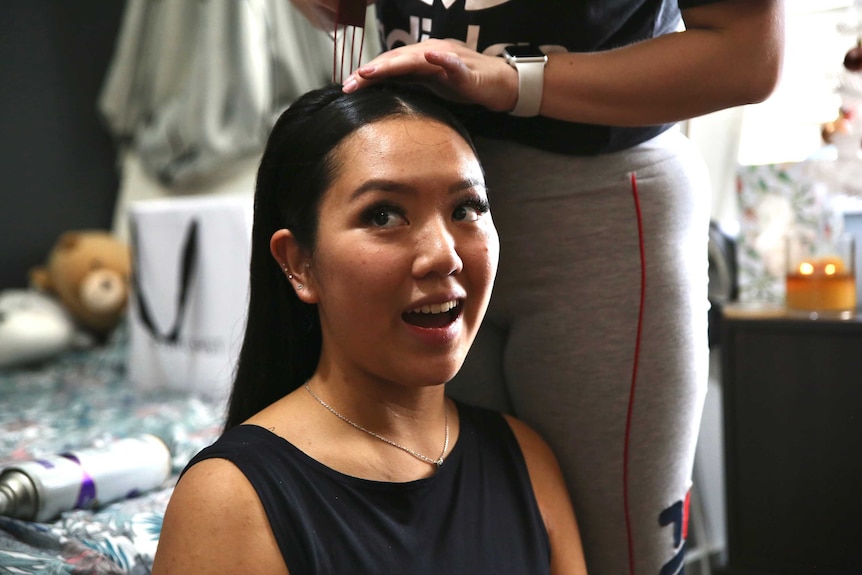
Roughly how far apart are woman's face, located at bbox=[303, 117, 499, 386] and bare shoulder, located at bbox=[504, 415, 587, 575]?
0.66 ft

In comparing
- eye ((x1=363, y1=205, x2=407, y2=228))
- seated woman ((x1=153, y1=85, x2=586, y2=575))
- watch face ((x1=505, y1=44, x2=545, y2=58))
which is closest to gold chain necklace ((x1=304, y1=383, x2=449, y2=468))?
seated woman ((x1=153, y1=85, x2=586, y2=575))

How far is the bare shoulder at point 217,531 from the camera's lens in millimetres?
735

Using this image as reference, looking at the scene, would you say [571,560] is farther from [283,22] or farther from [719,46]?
[283,22]

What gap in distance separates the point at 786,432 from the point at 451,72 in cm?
122

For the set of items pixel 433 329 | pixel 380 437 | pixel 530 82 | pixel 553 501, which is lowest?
pixel 553 501

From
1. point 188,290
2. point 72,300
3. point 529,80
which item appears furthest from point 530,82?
point 72,300

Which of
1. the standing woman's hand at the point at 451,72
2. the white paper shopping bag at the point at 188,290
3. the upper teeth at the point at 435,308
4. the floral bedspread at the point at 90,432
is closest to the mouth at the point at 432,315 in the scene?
the upper teeth at the point at 435,308

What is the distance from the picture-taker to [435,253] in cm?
83

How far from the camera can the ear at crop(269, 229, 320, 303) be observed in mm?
911

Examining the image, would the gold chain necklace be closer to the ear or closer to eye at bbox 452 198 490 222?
the ear

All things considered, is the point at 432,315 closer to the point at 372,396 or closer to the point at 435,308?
the point at 435,308

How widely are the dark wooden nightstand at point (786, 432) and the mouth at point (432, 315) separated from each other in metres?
0.78

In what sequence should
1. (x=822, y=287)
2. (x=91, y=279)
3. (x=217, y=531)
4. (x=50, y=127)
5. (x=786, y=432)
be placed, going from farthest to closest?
(x=50, y=127), (x=91, y=279), (x=822, y=287), (x=786, y=432), (x=217, y=531)

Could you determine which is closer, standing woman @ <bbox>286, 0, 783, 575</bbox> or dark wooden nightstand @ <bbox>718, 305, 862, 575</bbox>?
standing woman @ <bbox>286, 0, 783, 575</bbox>
